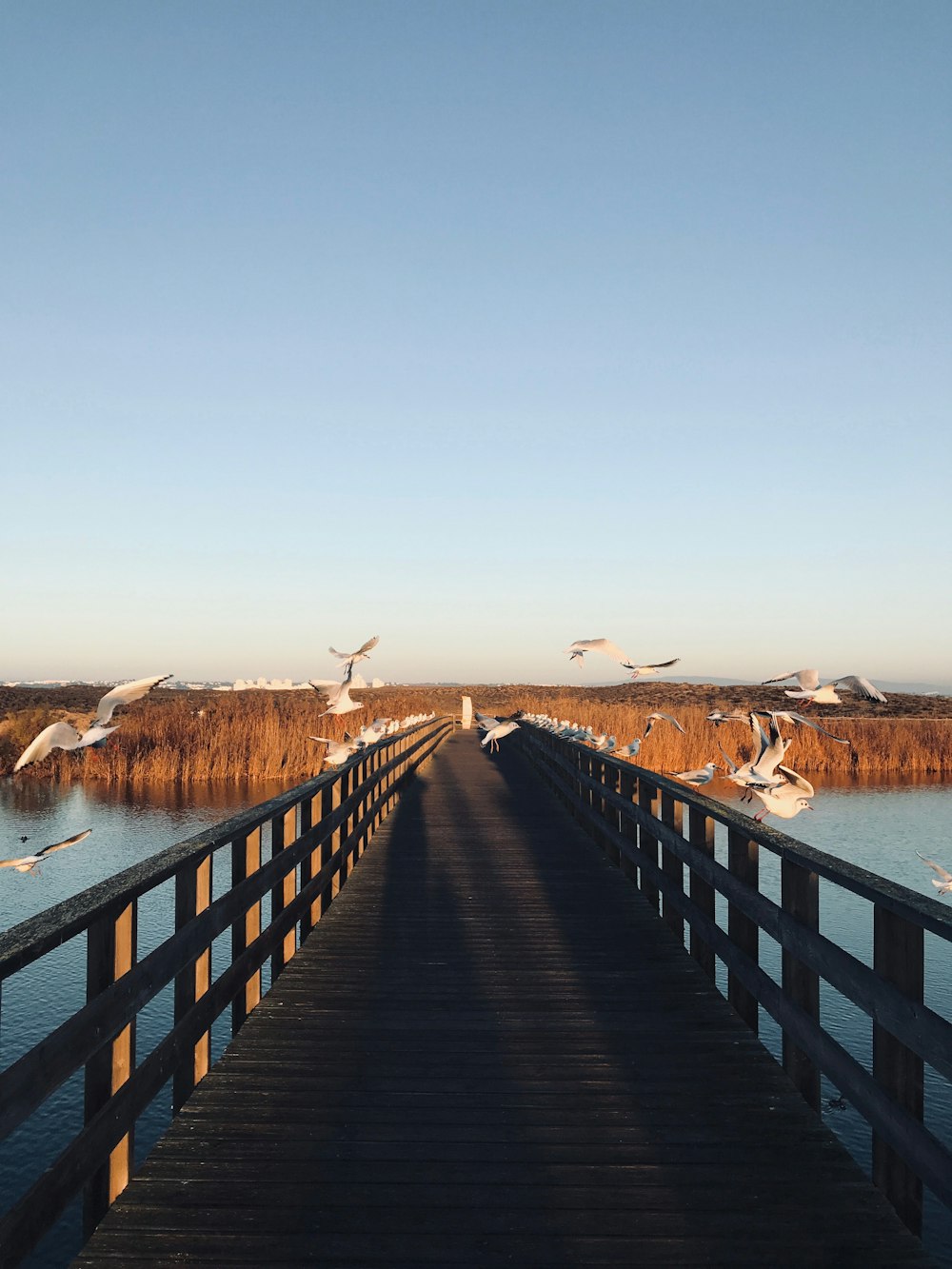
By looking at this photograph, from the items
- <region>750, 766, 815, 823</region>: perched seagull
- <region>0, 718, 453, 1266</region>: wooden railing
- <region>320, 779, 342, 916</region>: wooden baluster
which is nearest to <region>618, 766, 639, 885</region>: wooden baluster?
<region>750, 766, 815, 823</region>: perched seagull

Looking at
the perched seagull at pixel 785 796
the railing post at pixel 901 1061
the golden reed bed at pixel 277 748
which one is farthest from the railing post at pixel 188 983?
the golden reed bed at pixel 277 748

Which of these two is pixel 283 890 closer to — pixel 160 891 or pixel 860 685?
pixel 860 685

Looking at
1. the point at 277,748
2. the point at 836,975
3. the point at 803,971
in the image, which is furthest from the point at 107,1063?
the point at 277,748

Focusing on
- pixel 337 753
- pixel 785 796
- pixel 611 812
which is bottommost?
pixel 611 812

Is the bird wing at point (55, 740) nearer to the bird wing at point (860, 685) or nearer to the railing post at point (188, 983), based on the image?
the railing post at point (188, 983)

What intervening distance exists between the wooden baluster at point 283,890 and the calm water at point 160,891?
1.41 meters

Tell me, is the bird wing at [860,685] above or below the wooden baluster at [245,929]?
above

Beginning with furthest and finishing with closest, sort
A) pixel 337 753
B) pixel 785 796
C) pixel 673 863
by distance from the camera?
pixel 337 753, pixel 673 863, pixel 785 796

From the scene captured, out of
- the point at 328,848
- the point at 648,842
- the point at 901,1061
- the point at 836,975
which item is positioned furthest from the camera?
the point at 648,842

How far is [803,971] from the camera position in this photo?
12.1 feet

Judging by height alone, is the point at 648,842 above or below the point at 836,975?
below

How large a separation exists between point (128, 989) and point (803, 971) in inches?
100

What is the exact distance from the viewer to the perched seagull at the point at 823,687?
5863mm

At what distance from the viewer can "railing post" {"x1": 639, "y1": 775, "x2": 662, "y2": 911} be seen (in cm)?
710
